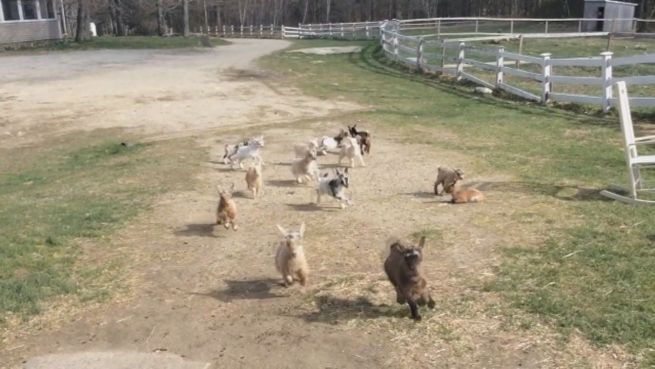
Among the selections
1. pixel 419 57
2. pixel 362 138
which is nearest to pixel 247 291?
pixel 362 138

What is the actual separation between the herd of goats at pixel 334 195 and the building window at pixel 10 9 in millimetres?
35699

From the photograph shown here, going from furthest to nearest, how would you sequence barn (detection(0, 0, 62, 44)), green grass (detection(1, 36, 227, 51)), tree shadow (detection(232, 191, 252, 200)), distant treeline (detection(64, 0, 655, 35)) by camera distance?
distant treeline (detection(64, 0, 655, 35))
barn (detection(0, 0, 62, 44))
green grass (detection(1, 36, 227, 51))
tree shadow (detection(232, 191, 252, 200))

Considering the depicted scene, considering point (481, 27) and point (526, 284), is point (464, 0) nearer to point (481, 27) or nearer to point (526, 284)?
point (481, 27)

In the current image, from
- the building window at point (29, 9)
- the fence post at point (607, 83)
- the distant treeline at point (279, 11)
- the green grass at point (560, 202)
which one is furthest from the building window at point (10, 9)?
the fence post at point (607, 83)

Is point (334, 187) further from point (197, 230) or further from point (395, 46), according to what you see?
point (395, 46)

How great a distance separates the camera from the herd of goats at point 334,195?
423 cm

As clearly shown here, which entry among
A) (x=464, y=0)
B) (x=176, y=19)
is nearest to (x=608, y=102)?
(x=464, y=0)

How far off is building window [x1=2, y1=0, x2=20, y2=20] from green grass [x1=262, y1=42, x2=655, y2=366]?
1161 inches

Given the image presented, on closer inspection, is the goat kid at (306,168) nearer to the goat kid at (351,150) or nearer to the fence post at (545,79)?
the goat kid at (351,150)

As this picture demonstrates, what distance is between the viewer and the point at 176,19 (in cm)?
7012

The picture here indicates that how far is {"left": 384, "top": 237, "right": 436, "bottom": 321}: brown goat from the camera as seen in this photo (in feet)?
13.6

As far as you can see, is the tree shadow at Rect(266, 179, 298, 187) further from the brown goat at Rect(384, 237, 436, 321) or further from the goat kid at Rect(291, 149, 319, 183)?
the brown goat at Rect(384, 237, 436, 321)

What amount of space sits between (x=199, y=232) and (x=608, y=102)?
9851mm

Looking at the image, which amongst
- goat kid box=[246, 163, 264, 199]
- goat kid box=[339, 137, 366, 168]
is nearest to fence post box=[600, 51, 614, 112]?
goat kid box=[339, 137, 366, 168]
